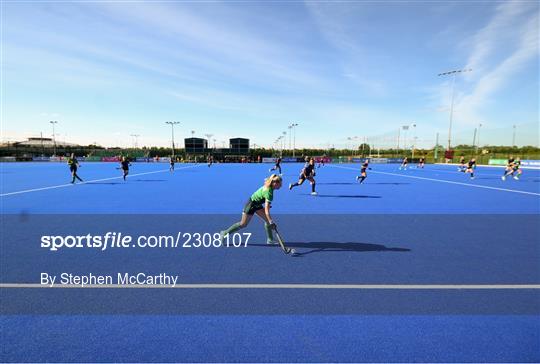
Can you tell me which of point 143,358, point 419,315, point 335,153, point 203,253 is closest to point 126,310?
point 143,358

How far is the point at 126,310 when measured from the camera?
3500 millimetres

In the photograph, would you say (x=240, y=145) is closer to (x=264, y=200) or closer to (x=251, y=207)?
(x=251, y=207)

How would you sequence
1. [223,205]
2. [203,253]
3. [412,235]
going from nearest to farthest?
[203,253]
[412,235]
[223,205]

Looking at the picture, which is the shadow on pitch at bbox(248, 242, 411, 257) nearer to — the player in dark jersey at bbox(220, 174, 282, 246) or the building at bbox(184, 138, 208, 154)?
the player in dark jersey at bbox(220, 174, 282, 246)

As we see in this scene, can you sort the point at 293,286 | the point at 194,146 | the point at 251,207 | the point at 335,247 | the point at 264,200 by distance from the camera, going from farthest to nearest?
the point at 194,146, the point at 335,247, the point at 251,207, the point at 264,200, the point at 293,286

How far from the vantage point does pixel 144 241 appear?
20.1 ft

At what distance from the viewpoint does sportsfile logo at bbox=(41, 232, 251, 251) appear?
19.2ft

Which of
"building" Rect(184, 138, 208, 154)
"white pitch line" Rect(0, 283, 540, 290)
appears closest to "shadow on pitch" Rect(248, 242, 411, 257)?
"white pitch line" Rect(0, 283, 540, 290)

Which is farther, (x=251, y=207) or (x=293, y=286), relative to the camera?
(x=251, y=207)

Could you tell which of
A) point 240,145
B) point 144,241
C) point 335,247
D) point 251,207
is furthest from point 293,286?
point 240,145

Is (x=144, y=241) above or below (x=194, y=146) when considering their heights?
below

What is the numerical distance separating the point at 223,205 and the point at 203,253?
16.7ft

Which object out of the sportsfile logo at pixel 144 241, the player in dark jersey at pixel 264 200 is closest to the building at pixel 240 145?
the sportsfile logo at pixel 144 241

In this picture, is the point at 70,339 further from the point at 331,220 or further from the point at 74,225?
the point at 331,220
